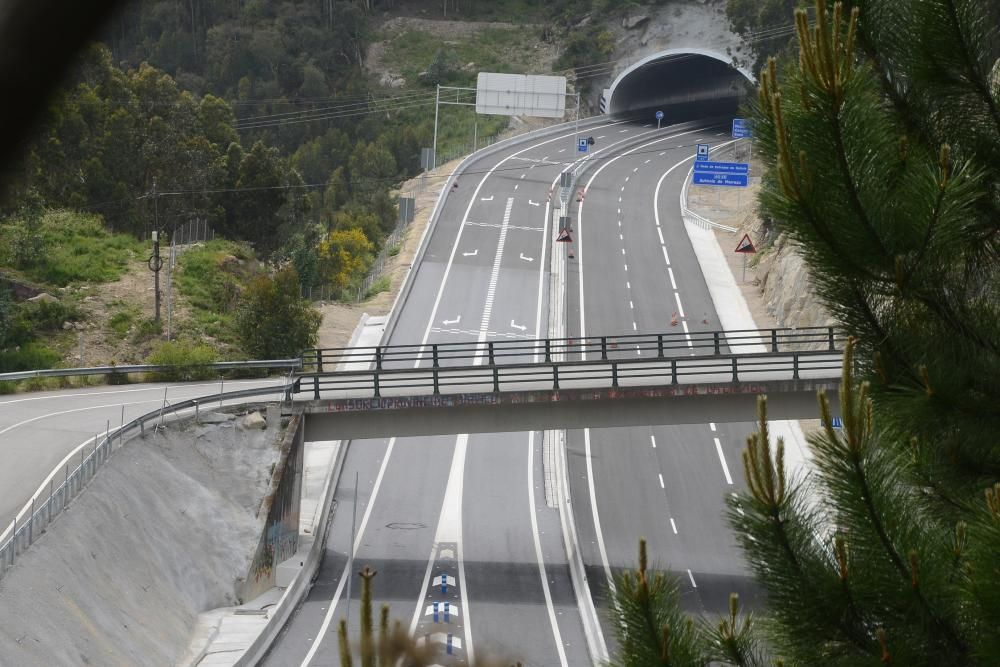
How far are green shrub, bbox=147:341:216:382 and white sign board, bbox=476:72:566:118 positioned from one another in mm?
47948

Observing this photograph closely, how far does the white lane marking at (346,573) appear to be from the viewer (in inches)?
1091

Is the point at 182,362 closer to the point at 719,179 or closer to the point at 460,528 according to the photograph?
the point at 460,528

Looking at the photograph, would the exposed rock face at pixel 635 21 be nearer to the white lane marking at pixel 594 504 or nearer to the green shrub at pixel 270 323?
the green shrub at pixel 270 323

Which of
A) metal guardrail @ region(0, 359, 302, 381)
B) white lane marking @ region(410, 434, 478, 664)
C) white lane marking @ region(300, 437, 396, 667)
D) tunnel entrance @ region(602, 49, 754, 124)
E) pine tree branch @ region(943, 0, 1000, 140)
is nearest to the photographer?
pine tree branch @ region(943, 0, 1000, 140)

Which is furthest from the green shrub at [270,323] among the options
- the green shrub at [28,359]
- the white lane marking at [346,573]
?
the green shrub at [28,359]

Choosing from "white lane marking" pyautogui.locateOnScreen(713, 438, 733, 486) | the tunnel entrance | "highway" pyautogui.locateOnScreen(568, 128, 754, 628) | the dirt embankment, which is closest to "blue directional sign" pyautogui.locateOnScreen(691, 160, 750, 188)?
"highway" pyautogui.locateOnScreen(568, 128, 754, 628)

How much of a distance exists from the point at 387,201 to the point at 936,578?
80829mm

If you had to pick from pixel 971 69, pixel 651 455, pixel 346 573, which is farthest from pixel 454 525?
pixel 971 69

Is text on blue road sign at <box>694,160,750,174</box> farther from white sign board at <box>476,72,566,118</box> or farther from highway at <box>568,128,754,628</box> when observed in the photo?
white sign board at <box>476,72,566,118</box>

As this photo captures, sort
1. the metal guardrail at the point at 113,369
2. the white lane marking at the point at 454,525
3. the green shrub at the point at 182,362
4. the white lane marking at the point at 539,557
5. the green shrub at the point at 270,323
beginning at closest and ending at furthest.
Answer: the white lane marking at the point at 539,557 < the white lane marking at the point at 454,525 < the metal guardrail at the point at 113,369 < the green shrub at the point at 182,362 < the green shrub at the point at 270,323

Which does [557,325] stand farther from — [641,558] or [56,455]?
[641,558]

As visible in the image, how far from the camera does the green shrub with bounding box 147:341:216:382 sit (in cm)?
3969

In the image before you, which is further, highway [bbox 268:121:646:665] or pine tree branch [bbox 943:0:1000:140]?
highway [bbox 268:121:646:665]

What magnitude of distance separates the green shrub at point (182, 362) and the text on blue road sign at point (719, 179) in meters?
37.4
